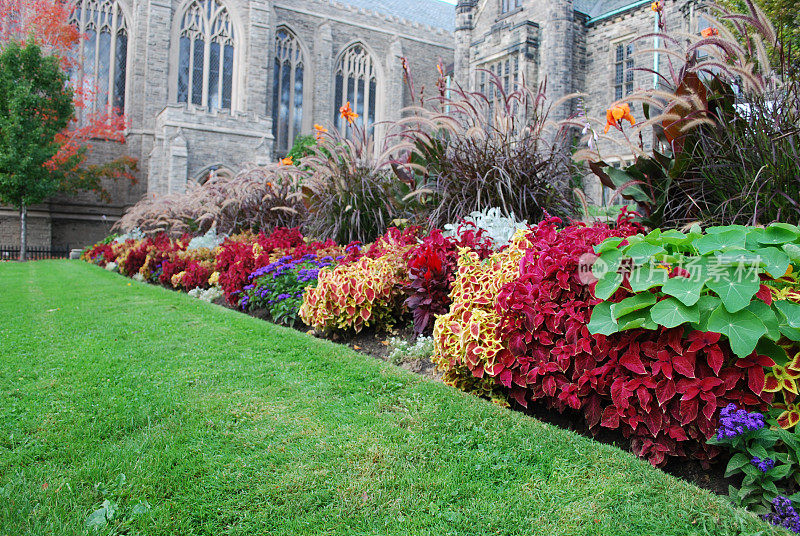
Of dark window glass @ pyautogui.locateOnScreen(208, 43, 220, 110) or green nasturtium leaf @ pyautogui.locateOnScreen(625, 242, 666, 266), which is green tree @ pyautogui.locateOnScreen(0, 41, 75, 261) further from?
green nasturtium leaf @ pyautogui.locateOnScreen(625, 242, 666, 266)

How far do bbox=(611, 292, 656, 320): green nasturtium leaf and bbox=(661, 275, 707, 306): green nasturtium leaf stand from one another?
94mm

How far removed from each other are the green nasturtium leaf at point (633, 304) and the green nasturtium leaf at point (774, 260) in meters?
0.43

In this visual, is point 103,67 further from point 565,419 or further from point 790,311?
point 790,311

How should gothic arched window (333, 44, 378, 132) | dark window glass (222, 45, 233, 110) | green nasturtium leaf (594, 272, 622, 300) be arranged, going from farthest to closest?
1. gothic arched window (333, 44, 378, 132)
2. dark window glass (222, 45, 233, 110)
3. green nasturtium leaf (594, 272, 622, 300)

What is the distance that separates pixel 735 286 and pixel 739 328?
0.16m

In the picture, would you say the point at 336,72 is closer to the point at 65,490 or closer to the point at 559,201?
the point at 559,201

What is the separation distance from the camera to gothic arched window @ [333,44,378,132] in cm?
2648

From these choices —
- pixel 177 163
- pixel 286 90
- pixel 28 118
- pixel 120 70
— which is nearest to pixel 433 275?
pixel 177 163

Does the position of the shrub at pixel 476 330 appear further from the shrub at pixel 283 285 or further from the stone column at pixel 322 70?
the stone column at pixel 322 70

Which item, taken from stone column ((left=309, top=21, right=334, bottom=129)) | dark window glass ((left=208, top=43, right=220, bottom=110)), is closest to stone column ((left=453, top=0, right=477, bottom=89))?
stone column ((left=309, top=21, right=334, bottom=129))

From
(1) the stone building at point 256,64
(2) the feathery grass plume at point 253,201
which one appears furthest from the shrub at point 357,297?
(1) the stone building at point 256,64

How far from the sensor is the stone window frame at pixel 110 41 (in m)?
20.7

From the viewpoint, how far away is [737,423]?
5.86 ft

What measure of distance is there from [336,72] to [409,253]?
81.2 ft
